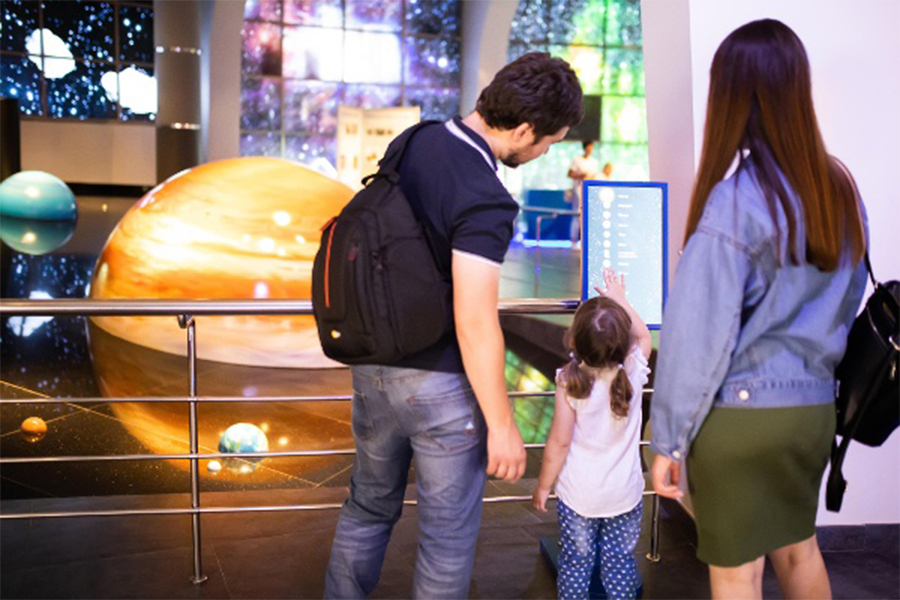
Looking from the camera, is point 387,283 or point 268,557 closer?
point 387,283

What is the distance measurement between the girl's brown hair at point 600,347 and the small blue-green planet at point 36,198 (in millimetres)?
16818

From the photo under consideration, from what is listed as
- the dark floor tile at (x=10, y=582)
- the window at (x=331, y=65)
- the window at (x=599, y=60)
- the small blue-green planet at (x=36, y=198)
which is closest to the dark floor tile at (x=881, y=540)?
the dark floor tile at (x=10, y=582)

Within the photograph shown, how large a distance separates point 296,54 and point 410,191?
22.2 meters

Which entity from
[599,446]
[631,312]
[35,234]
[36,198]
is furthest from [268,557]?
[36,198]

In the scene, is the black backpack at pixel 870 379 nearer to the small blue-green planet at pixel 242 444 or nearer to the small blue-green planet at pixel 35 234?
the small blue-green planet at pixel 242 444

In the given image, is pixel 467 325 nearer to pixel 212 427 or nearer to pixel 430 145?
pixel 430 145

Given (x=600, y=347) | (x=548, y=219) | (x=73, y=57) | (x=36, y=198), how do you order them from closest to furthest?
(x=600, y=347) → (x=36, y=198) → (x=548, y=219) → (x=73, y=57)

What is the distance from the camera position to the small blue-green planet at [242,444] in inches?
A: 198

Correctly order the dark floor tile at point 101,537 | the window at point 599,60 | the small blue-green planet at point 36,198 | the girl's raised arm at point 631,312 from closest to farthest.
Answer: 1. the girl's raised arm at point 631,312
2. the dark floor tile at point 101,537
3. the small blue-green planet at point 36,198
4. the window at point 599,60

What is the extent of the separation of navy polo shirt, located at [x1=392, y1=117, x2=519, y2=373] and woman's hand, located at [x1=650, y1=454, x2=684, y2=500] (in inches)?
19.7

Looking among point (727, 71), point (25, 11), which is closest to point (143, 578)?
point (727, 71)

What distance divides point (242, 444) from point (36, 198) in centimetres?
1421

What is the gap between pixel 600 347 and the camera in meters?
2.60

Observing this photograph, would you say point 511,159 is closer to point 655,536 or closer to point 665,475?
point 665,475
